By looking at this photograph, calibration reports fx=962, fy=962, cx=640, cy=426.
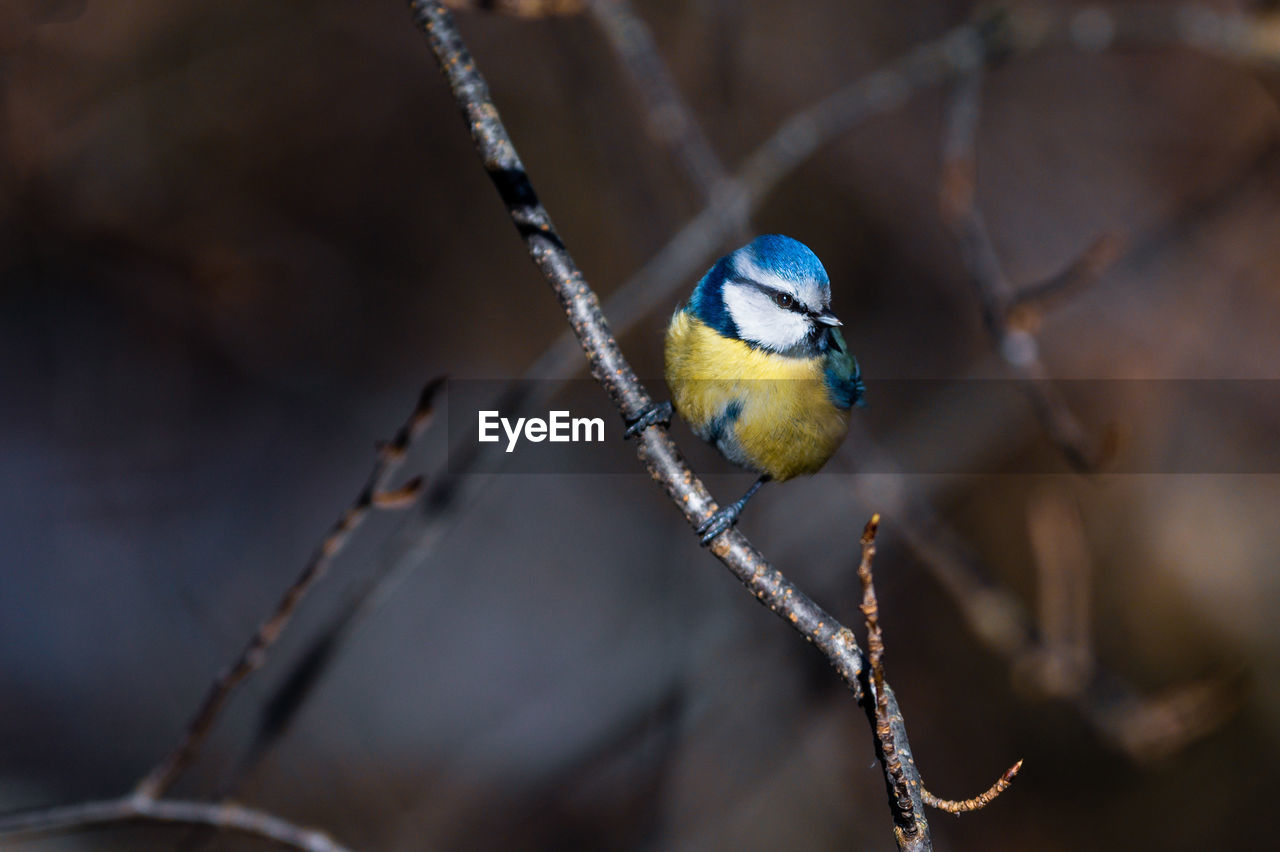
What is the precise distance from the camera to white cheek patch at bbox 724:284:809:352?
133 cm

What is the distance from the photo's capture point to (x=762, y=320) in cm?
137

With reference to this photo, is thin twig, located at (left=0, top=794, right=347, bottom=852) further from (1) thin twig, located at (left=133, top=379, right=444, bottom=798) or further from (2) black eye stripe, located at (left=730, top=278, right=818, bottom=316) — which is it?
(2) black eye stripe, located at (left=730, top=278, right=818, bottom=316)

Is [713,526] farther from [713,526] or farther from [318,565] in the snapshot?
[318,565]

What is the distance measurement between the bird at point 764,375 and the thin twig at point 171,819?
70 centimetres

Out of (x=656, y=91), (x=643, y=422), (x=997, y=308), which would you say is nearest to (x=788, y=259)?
(x=643, y=422)

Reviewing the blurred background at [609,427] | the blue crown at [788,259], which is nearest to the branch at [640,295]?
the blue crown at [788,259]

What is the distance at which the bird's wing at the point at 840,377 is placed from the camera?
1.40 meters

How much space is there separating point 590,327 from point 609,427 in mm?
2336

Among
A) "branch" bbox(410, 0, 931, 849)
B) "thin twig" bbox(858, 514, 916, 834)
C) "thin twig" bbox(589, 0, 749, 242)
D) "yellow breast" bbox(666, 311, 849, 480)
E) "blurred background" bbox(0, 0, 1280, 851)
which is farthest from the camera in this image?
"blurred background" bbox(0, 0, 1280, 851)

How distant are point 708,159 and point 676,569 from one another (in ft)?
5.19

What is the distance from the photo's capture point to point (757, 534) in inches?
101

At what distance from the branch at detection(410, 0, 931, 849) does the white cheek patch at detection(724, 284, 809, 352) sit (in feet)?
1.08

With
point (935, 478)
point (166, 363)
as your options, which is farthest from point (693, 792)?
point (166, 363)

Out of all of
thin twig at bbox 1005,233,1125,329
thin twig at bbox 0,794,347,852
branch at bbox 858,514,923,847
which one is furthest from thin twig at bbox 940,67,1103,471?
thin twig at bbox 0,794,347,852
